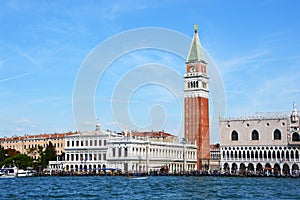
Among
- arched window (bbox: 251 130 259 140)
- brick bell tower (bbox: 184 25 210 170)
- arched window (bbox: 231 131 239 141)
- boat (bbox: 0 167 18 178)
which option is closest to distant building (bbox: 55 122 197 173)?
brick bell tower (bbox: 184 25 210 170)

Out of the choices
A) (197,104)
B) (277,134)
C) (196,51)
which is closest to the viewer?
(277,134)

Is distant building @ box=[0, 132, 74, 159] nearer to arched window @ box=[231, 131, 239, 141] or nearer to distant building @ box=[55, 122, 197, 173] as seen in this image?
distant building @ box=[55, 122, 197, 173]

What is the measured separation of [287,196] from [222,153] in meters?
46.2

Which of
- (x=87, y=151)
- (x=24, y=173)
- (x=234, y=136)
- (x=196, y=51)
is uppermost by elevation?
(x=196, y=51)

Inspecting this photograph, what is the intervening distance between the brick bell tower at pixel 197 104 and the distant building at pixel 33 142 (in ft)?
74.6

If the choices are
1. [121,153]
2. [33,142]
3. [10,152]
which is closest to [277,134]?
[121,153]

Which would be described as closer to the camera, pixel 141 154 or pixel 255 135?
pixel 255 135

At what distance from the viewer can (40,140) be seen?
10700cm

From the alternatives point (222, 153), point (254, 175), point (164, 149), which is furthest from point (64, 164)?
point (254, 175)

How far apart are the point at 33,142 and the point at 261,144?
47.9m

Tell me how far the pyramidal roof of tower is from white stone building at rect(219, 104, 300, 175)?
17.5m

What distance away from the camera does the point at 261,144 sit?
81.0 m

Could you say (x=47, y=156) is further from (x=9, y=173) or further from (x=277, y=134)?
(x=277, y=134)

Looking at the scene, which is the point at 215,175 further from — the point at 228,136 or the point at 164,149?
the point at 164,149
